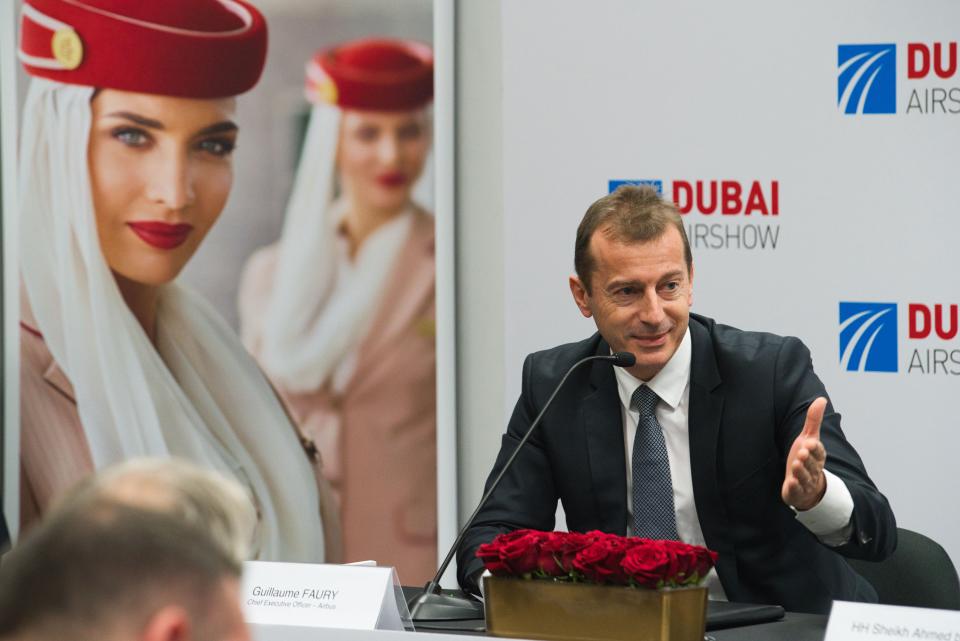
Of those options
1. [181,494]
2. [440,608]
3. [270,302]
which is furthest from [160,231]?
[181,494]

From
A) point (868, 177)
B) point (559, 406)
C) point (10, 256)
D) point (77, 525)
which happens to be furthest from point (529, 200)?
point (77, 525)

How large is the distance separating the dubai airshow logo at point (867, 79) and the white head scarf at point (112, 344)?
1.96 meters

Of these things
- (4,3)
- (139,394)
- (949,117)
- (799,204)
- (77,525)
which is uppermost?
(4,3)

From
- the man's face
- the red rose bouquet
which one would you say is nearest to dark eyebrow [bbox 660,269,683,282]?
the man's face

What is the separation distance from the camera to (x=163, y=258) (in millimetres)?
4250

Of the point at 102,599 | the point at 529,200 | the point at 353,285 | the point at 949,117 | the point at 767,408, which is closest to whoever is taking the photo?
the point at 102,599

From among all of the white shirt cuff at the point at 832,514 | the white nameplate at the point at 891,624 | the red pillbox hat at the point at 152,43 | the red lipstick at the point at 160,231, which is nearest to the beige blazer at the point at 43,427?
the red lipstick at the point at 160,231

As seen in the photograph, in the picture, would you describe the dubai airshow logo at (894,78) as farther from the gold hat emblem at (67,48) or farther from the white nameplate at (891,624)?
the gold hat emblem at (67,48)

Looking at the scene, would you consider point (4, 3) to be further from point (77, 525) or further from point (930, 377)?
point (77, 525)

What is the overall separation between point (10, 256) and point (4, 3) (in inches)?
31.6

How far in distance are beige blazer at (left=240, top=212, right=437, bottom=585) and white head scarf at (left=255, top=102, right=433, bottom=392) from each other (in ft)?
0.11

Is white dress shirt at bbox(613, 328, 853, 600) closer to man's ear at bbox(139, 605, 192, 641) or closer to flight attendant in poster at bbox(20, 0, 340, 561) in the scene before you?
flight attendant in poster at bbox(20, 0, 340, 561)

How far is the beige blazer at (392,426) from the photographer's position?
13.3 ft

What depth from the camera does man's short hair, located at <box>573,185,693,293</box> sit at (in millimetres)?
2674
